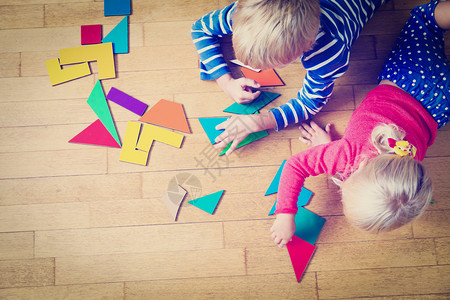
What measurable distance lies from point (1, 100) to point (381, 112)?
1.23 metres

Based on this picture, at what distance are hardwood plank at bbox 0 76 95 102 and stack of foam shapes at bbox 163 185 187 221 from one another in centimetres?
44

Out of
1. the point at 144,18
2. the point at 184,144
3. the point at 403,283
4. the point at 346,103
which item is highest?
the point at 144,18

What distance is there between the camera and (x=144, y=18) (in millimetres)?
1127

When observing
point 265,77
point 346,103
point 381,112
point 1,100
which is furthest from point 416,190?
point 1,100

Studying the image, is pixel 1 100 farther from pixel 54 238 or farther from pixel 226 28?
pixel 226 28

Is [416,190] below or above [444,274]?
above

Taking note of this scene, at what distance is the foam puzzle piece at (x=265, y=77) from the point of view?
1.10 meters

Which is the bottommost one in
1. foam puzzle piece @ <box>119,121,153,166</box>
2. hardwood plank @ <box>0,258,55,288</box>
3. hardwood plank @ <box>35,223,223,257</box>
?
hardwood plank @ <box>0,258,55,288</box>

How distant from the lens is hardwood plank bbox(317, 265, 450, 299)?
1.03 meters

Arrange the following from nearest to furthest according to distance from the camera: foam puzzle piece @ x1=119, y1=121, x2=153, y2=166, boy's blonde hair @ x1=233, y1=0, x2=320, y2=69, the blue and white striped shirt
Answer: boy's blonde hair @ x1=233, y1=0, x2=320, y2=69
the blue and white striped shirt
foam puzzle piece @ x1=119, y1=121, x2=153, y2=166

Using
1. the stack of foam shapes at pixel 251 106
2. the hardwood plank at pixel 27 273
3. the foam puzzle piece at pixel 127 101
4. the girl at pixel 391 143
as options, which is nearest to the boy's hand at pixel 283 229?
the girl at pixel 391 143

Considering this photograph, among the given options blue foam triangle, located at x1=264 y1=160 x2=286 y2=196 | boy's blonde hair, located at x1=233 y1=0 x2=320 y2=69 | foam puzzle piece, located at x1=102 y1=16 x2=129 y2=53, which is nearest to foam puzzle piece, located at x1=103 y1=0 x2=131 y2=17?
foam puzzle piece, located at x1=102 y1=16 x2=129 y2=53

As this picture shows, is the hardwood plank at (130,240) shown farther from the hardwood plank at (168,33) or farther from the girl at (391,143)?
the hardwood plank at (168,33)

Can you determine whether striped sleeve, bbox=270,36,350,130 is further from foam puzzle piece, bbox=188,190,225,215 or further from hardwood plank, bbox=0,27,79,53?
hardwood plank, bbox=0,27,79,53
